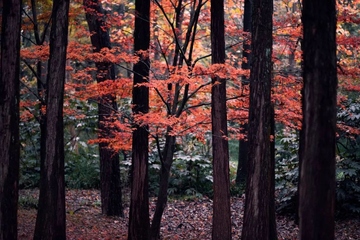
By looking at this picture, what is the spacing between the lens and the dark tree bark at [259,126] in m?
8.55

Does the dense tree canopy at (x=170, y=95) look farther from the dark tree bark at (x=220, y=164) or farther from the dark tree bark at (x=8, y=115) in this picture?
the dark tree bark at (x=8, y=115)

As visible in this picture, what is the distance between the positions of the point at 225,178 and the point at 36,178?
947 cm

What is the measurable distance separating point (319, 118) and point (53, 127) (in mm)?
5508

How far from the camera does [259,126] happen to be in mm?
8523

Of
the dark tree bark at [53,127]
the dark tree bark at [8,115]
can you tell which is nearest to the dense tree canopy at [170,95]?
the dark tree bark at [53,127]

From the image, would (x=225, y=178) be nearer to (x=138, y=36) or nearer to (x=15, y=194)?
(x=138, y=36)

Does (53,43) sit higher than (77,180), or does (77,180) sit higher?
(53,43)

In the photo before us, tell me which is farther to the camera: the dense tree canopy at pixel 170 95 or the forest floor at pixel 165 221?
the forest floor at pixel 165 221

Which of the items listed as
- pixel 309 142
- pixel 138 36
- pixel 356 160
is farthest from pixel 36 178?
pixel 309 142

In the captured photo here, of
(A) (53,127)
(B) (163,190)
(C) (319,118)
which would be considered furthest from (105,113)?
(C) (319,118)

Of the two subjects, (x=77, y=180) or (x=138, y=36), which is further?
(x=77, y=180)

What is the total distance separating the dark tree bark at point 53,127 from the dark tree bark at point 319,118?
525cm

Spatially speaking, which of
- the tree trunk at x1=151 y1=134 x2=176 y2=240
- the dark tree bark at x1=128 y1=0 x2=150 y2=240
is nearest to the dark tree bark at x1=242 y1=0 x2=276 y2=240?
the dark tree bark at x1=128 y1=0 x2=150 y2=240

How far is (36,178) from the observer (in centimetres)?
1722
